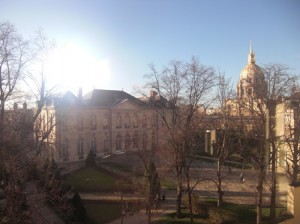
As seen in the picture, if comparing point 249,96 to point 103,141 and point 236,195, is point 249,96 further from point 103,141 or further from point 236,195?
point 103,141

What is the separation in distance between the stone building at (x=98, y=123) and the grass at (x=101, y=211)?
13.8 meters

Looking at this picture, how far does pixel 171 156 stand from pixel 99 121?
2327 centimetres

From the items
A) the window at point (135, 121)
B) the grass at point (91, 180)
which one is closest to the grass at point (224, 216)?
the grass at point (91, 180)

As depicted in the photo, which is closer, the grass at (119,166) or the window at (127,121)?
the grass at (119,166)

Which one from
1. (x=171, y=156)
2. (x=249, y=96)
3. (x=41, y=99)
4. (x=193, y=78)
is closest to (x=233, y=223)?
(x=171, y=156)

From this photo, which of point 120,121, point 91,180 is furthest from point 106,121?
point 91,180

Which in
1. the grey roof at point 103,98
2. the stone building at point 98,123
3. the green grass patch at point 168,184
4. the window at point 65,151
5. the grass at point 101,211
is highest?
the grey roof at point 103,98

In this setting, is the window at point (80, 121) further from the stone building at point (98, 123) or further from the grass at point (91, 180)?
the grass at point (91, 180)

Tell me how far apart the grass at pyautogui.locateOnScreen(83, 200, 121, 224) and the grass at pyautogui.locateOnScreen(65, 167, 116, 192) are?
10.3 feet

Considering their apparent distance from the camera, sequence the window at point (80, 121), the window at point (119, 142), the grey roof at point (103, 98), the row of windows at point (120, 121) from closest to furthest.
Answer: the window at point (80, 121) < the row of windows at point (120, 121) < the grey roof at point (103, 98) < the window at point (119, 142)

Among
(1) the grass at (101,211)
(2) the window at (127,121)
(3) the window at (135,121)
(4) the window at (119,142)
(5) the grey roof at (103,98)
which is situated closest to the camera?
(1) the grass at (101,211)

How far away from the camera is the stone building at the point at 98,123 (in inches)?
1517

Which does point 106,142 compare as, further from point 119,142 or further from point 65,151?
point 65,151

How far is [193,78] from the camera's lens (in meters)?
20.8
